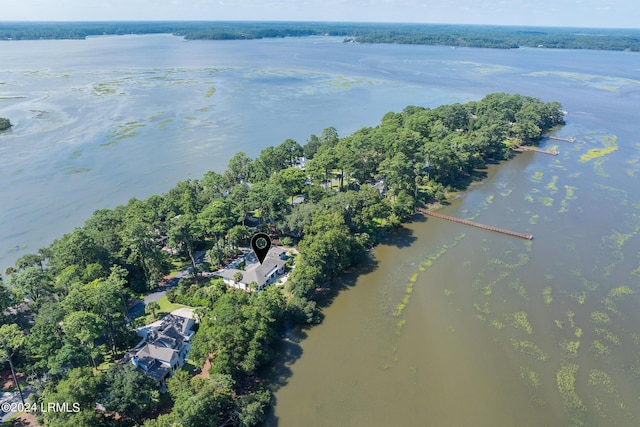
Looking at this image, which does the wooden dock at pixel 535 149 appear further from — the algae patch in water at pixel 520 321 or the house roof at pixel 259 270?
the house roof at pixel 259 270

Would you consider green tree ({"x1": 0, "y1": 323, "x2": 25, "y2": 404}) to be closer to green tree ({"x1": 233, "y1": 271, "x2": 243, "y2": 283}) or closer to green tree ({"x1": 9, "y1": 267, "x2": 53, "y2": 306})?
green tree ({"x1": 9, "y1": 267, "x2": 53, "y2": 306})

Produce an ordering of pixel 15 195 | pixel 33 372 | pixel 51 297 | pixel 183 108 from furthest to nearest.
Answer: pixel 183 108 < pixel 15 195 < pixel 51 297 < pixel 33 372

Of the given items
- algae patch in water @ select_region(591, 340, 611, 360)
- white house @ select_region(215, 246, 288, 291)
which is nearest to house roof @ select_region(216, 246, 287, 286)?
white house @ select_region(215, 246, 288, 291)

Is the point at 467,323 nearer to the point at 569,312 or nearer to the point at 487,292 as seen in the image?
the point at 487,292

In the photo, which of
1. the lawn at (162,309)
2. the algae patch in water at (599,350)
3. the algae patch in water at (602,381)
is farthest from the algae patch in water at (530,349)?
the lawn at (162,309)

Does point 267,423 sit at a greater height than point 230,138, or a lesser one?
lesser

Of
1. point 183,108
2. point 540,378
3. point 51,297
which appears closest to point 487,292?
point 540,378

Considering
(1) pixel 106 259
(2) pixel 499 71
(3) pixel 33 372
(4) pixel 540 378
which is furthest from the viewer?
(2) pixel 499 71
